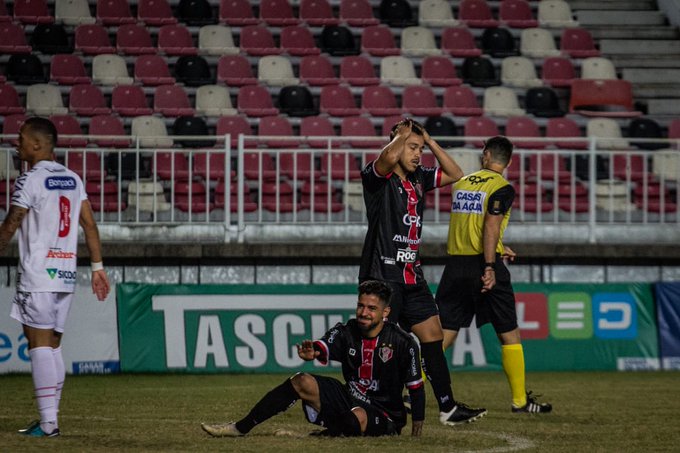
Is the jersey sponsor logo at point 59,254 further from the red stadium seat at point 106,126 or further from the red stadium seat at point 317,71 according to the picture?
the red stadium seat at point 317,71

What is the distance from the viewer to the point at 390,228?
28.6 feet

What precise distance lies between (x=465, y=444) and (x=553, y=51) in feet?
46.0

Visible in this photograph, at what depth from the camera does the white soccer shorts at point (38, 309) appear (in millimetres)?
7871

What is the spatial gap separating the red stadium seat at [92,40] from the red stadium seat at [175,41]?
0.77m

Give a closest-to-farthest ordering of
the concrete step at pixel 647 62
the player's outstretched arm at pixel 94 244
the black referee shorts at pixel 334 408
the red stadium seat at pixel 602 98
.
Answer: the black referee shorts at pixel 334 408 → the player's outstretched arm at pixel 94 244 → the red stadium seat at pixel 602 98 → the concrete step at pixel 647 62

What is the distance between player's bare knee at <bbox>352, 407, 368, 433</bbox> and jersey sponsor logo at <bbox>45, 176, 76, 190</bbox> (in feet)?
7.45

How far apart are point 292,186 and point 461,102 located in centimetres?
404

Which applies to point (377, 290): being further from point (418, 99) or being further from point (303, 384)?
point (418, 99)

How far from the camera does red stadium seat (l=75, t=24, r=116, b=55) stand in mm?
19578

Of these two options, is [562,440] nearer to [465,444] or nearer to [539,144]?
[465,444]

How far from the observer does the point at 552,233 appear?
52.0 feet

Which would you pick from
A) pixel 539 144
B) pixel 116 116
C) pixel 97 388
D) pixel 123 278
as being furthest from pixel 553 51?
pixel 97 388

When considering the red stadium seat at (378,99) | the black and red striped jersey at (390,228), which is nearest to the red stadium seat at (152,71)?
the red stadium seat at (378,99)

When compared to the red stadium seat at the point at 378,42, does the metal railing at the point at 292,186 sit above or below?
below
